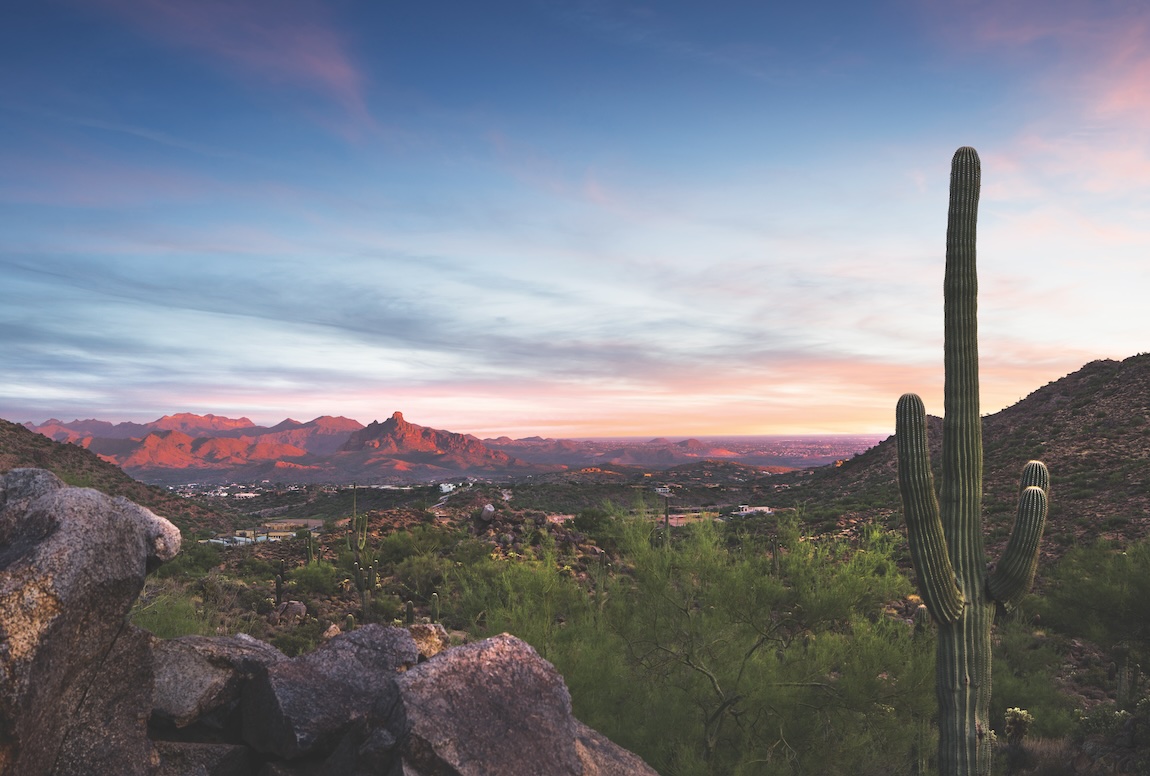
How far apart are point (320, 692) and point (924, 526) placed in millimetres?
7657

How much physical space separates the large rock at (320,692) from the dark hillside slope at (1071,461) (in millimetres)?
29110

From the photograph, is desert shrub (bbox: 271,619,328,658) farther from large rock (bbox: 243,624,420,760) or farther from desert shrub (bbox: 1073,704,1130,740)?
desert shrub (bbox: 1073,704,1130,740)

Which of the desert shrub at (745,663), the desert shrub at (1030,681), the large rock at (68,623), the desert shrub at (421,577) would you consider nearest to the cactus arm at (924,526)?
the desert shrub at (745,663)

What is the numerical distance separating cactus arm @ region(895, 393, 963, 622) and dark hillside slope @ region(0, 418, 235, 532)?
60098 millimetres

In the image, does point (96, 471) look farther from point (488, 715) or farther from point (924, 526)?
point (924, 526)

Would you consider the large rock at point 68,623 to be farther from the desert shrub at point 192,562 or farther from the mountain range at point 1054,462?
the mountain range at point 1054,462

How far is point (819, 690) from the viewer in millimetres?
10914

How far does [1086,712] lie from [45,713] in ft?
66.5

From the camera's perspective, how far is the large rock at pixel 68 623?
4977 mm

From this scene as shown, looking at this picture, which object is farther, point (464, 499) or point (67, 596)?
point (464, 499)

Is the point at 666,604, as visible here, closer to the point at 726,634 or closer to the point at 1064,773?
the point at 726,634

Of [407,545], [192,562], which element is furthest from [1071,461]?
[192,562]

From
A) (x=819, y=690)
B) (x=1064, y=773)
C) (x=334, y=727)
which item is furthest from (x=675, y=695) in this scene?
(x=1064, y=773)

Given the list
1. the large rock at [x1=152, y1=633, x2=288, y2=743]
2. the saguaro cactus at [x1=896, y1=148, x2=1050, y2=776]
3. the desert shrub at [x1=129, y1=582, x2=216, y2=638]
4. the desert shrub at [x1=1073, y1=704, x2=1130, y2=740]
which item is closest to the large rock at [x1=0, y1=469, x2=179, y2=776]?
the large rock at [x1=152, y1=633, x2=288, y2=743]
